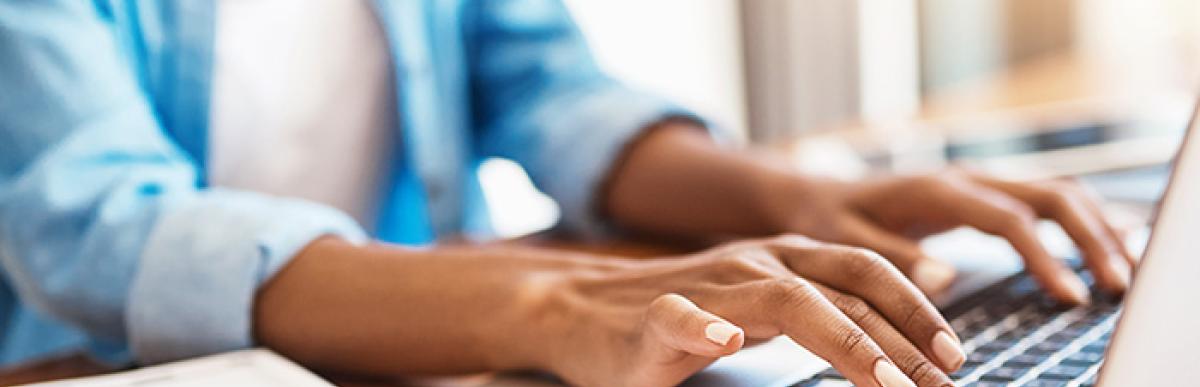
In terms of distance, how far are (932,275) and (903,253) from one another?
25 millimetres

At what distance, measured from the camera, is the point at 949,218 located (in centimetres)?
59

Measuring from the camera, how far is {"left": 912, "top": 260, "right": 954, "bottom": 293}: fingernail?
0.52 meters

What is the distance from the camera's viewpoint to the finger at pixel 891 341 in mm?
337

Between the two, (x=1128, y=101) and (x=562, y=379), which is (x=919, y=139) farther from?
(x=562, y=379)

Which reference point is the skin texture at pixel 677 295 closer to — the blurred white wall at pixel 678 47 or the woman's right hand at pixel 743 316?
the woman's right hand at pixel 743 316

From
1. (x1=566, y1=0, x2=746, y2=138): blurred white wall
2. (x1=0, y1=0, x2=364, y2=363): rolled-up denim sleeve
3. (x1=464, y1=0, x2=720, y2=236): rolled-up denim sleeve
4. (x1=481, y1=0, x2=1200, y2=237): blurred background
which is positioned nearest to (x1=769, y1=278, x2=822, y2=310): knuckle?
(x1=0, y1=0, x2=364, y2=363): rolled-up denim sleeve

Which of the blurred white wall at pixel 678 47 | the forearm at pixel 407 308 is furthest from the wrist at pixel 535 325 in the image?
the blurred white wall at pixel 678 47

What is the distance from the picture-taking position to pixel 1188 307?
10.5 inches

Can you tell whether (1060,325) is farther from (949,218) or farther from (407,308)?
(407,308)

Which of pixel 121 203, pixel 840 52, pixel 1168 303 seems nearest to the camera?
pixel 1168 303

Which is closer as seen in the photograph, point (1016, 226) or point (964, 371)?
point (964, 371)

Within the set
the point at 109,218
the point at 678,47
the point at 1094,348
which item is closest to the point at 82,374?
the point at 109,218

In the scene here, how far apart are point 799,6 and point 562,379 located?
6.96 feet

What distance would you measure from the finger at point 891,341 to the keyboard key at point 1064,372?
1.6 inches
